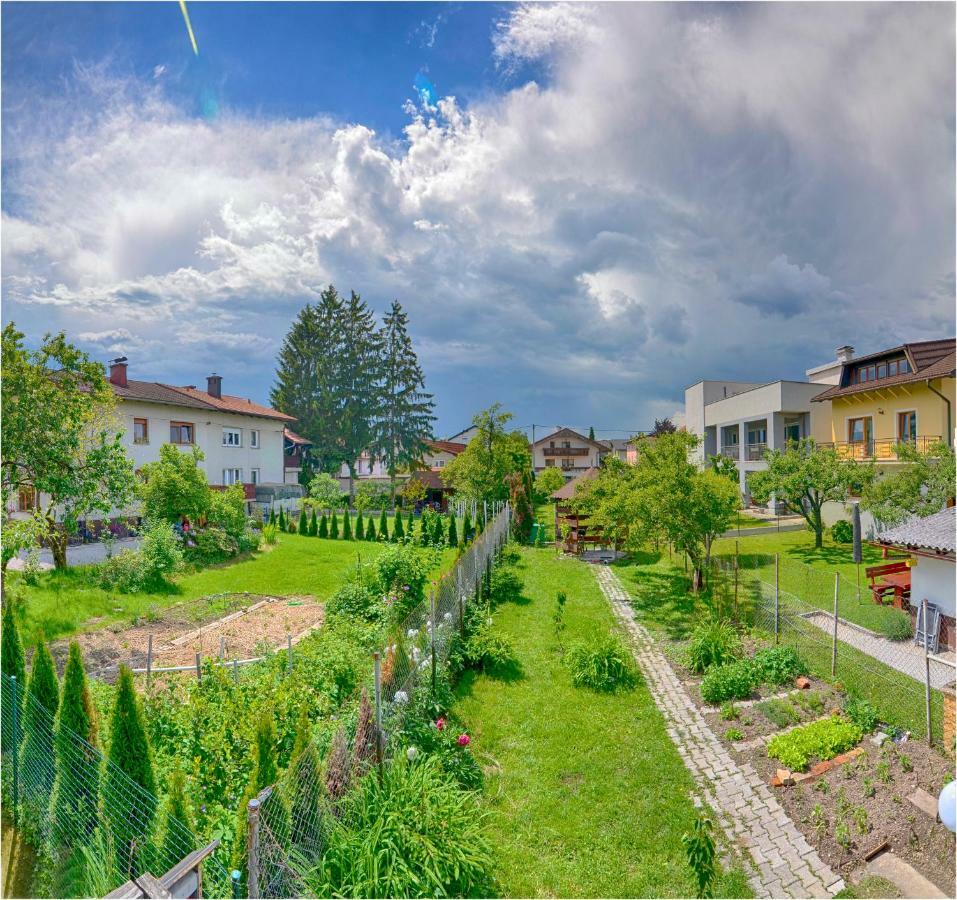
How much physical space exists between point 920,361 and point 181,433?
98.4 feet

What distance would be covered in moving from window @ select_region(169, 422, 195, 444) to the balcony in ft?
112

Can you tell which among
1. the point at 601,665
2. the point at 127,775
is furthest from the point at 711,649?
the point at 127,775

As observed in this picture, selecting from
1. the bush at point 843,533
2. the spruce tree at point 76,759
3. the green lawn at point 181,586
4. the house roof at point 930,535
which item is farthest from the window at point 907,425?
the spruce tree at point 76,759

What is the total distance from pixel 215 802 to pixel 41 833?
1621mm

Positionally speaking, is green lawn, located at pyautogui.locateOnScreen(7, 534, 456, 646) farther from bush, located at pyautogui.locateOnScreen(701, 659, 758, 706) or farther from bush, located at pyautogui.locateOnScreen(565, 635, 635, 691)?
bush, located at pyautogui.locateOnScreen(701, 659, 758, 706)

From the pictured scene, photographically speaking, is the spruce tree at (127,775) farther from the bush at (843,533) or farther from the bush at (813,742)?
the bush at (843,533)

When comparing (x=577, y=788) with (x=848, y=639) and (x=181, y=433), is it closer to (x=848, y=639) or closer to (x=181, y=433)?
(x=848, y=639)

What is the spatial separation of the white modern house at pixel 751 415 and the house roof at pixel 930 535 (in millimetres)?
12343

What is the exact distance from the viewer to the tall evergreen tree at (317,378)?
40312 mm

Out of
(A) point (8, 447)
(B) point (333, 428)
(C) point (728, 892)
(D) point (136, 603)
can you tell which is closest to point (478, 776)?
(C) point (728, 892)

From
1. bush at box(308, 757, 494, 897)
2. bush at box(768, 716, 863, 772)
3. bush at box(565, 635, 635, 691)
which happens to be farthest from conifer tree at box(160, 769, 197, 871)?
bush at box(565, 635, 635, 691)

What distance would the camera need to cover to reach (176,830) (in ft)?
10.7

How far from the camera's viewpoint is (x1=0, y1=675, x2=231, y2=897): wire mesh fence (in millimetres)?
3375

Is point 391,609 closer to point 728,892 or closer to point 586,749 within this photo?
point 586,749
